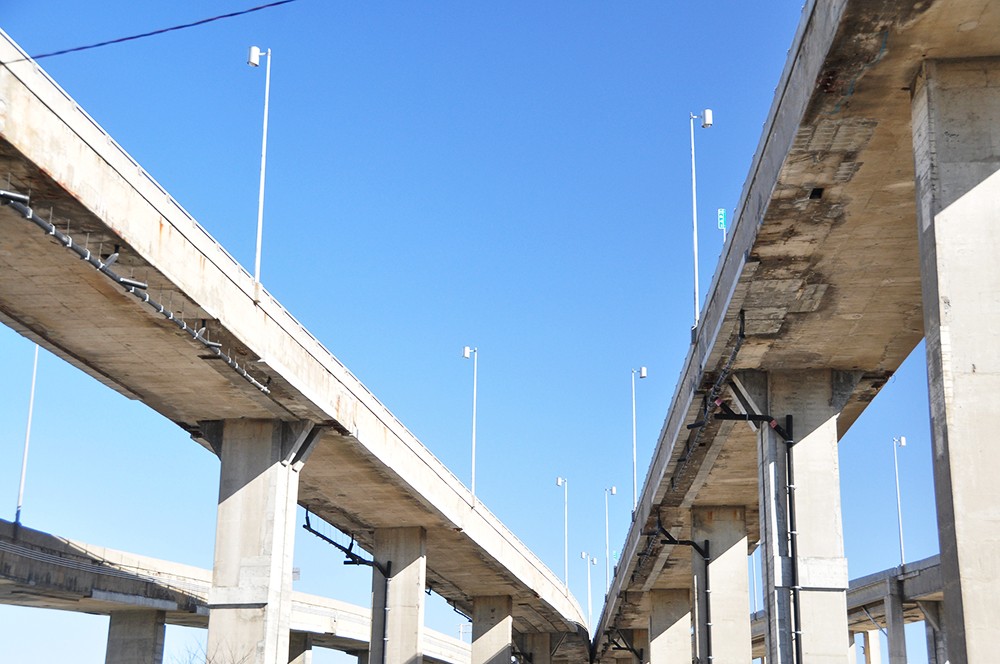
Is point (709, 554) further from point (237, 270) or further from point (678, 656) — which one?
point (237, 270)

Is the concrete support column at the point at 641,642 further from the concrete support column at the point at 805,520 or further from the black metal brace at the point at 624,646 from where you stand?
the concrete support column at the point at 805,520

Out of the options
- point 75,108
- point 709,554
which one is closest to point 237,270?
point 75,108

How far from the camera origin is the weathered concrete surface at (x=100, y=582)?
157 ft

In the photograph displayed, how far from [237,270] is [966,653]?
→ 62.5 feet

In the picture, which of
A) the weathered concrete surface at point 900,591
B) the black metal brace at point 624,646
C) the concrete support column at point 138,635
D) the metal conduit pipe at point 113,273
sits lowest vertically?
the concrete support column at point 138,635

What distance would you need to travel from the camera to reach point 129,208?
24578mm

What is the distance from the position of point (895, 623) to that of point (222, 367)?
43886 mm

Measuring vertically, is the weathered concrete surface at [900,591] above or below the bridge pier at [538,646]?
above

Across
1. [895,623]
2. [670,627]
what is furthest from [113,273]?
[895,623]

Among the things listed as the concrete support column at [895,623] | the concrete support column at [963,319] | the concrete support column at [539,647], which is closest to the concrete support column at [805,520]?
the concrete support column at [963,319]

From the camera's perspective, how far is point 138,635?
193 ft

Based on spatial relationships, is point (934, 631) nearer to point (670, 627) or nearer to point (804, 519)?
point (670, 627)

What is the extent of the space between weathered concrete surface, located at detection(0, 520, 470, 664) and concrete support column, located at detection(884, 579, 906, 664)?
1170 inches

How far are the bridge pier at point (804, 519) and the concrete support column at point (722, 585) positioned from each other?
14466mm
